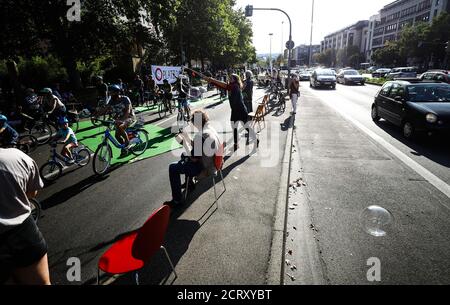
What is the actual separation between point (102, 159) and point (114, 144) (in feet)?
2.72

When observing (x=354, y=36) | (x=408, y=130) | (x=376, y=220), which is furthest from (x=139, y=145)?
(x=354, y=36)

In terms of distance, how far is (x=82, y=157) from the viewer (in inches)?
284

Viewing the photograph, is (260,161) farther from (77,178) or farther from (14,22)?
(14,22)

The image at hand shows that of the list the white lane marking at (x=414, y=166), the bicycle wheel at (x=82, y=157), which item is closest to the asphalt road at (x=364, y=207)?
the white lane marking at (x=414, y=166)

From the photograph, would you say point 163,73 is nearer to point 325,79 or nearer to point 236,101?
point 236,101

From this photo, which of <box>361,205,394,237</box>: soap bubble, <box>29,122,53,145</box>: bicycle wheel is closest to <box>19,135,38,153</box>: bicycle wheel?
<box>29,122,53,145</box>: bicycle wheel

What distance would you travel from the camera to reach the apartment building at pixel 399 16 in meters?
71.0

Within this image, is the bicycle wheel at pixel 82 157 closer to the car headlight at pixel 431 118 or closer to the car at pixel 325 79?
the car headlight at pixel 431 118

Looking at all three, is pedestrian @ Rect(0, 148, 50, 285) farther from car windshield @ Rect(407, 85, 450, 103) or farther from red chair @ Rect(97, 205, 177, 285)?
car windshield @ Rect(407, 85, 450, 103)

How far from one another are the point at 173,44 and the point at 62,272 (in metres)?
33.1

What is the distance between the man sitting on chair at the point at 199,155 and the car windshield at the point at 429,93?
319 inches

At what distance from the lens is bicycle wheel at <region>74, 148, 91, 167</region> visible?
7.08 metres

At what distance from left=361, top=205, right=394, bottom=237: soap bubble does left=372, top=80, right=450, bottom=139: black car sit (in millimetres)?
4991
